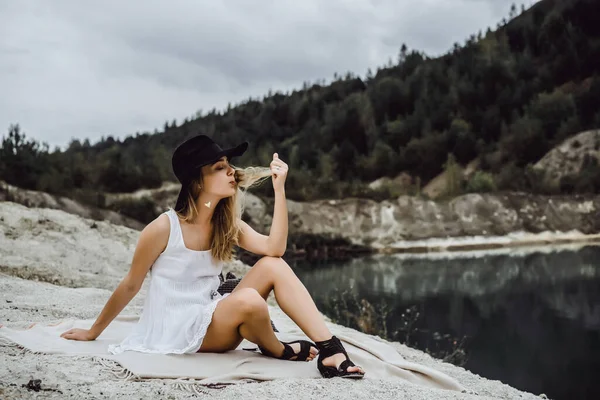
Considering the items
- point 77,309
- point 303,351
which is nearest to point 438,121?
point 77,309

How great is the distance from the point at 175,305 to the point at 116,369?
45 cm

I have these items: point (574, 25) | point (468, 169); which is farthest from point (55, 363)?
point (574, 25)

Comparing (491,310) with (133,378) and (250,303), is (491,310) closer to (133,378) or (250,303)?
(250,303)

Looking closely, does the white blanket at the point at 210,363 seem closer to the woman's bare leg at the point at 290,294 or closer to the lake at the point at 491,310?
the woman's bare leg at the point at 290,294

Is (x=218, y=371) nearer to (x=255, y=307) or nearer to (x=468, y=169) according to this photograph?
(x=255, y=307)

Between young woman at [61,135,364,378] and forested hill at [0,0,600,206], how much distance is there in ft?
63.3

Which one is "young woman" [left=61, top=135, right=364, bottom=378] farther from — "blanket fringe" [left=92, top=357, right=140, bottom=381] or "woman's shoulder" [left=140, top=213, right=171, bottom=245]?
"blanket fringe" [left=92, top=357, right=140, bottom=381]

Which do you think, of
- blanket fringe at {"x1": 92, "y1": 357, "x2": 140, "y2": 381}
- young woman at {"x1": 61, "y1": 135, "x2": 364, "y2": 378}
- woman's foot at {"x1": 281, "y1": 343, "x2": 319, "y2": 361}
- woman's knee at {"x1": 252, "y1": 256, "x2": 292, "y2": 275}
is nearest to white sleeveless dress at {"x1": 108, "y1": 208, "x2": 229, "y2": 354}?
young woman at {"x1": 61, "y1": 135, "x2": 364, "y2": 378}

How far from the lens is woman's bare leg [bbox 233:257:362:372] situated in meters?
3.46

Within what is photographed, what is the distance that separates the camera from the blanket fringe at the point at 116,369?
3.18 metres

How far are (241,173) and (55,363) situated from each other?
1381mm

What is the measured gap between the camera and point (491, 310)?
1054 centimetres

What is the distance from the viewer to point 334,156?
41.9 meters

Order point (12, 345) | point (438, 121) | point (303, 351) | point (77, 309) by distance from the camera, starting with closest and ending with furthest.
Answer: point (12, 345)
point (303, 351)
point (77, 309)
point (438, 121)
